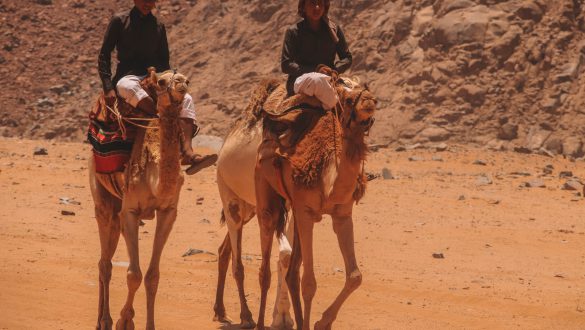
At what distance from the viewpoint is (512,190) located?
808 inches

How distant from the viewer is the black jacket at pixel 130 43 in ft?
31.2

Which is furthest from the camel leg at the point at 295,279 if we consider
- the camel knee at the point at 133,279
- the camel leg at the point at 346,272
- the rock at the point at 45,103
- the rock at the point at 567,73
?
the rock at the point at 45,103

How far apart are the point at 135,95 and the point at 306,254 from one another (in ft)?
6.79

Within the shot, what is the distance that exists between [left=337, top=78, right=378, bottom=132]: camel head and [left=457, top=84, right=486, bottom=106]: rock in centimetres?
1890

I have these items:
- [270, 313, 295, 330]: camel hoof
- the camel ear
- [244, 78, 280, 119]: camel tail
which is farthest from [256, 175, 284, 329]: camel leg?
the camel ear

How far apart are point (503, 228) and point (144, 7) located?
895 centimetres

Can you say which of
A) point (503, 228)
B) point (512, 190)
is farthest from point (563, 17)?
point (503, 228)

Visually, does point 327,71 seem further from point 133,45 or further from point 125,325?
point 125,325

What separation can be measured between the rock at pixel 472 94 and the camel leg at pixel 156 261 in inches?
744

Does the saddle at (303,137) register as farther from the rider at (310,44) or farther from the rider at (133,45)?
the rider at (133,45)

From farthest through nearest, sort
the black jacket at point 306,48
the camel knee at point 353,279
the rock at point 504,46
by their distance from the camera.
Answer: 1. the rock at point 504,46
2. the black jacket at point 306,48
3. the camel knee at point 353,279

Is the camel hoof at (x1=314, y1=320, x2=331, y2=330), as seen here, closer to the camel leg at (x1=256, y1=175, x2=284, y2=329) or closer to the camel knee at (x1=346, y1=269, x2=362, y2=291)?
the camel knee at (x1=346, y1=269, x2=362, y2=291)

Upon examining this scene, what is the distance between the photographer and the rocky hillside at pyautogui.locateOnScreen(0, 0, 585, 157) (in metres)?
26.5

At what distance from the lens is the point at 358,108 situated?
814 centimetres
